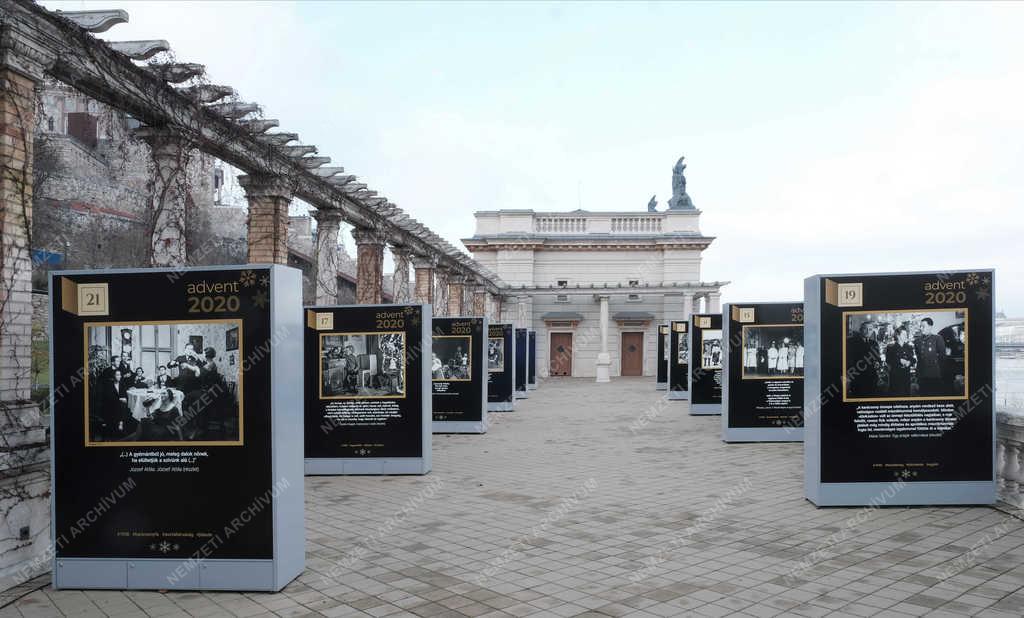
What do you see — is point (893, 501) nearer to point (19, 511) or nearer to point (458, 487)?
point (458, 487)

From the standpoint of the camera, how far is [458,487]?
994cm

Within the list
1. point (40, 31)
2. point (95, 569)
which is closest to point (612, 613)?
point (95, 569)

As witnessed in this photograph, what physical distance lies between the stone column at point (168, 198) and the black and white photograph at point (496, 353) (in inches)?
504

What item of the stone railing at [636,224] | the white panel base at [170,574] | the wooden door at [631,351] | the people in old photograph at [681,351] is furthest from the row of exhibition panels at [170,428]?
the stone railing at [636,224]

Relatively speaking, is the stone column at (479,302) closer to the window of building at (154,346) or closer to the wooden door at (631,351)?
the wooden door at (631,351)

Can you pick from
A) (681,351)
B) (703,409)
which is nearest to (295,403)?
(703,409)

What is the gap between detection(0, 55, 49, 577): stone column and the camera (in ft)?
20.2

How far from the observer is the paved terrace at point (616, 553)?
538 cm

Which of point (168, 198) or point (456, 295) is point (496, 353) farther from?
point (168, 198)

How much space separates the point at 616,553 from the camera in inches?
263

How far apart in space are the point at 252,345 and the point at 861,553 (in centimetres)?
549

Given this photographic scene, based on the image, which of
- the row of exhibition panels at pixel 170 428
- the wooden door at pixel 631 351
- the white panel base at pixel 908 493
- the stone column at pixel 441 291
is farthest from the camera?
the wooden door at pixel 631 351

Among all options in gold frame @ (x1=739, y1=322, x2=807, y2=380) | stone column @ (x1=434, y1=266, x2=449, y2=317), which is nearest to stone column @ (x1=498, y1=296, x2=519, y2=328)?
stone column @ (x1=434, y1=266, x2=449, y2=317)

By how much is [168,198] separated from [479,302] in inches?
1002
